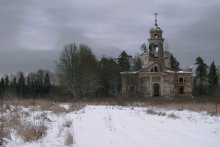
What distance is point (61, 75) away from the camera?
78188 mm

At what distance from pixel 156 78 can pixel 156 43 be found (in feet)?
21.8

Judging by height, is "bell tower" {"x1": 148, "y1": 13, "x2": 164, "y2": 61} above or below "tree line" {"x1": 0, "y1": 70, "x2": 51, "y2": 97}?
above

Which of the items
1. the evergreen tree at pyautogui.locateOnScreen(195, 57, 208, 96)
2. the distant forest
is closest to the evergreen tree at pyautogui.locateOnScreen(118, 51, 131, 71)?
the distant forest

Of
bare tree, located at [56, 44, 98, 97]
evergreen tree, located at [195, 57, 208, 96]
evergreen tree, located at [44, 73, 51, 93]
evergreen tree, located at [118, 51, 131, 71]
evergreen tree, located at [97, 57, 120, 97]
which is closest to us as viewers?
bare tree, located at [56, 44, 98, 97]

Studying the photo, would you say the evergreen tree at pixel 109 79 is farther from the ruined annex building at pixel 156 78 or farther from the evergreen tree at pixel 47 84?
the evergreen tree at pixel 47 84

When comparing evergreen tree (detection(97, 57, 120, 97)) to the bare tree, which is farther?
evergreen tree (detection(97, 57, 120, 97))

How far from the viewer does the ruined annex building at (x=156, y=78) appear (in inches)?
2980

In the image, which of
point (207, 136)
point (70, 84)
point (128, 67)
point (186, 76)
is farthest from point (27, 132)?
point (128, 67)

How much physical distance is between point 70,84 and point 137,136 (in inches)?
2533

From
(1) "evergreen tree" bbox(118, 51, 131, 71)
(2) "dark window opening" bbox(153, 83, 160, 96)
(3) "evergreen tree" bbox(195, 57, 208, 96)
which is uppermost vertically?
(1) "evergreen tree" bbox(118, 51, 131, 71)

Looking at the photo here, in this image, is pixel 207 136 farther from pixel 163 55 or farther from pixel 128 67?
pixel 128 67

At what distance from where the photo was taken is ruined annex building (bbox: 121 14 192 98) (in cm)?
7569

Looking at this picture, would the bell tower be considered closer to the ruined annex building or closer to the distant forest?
the ruined annex building

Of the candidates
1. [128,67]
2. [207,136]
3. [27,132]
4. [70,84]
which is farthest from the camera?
[128,67]
